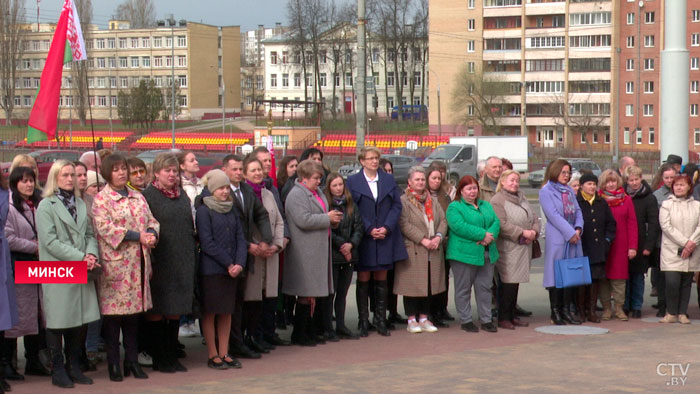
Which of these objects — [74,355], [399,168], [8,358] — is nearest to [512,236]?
[74,355]

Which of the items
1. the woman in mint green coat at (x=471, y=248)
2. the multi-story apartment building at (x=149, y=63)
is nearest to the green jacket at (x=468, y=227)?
the woman in mint green coat at (x=471, y=248)

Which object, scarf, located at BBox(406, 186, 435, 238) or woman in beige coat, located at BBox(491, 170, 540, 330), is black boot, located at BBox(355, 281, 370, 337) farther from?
woman in beige coat, located at BBox(491, 170, 540, 330)

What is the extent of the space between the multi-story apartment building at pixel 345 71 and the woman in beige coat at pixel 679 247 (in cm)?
8989

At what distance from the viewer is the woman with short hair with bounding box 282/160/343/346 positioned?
10.2 m

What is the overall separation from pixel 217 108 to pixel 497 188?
Result: 118 m

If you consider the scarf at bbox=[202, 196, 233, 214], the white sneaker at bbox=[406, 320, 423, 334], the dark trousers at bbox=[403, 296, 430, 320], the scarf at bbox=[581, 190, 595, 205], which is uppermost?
the scarf at bbox=[202, 196, 233, 214]

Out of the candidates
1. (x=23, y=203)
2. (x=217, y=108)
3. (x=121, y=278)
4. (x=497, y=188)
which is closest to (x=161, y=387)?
(x=121, y=278)

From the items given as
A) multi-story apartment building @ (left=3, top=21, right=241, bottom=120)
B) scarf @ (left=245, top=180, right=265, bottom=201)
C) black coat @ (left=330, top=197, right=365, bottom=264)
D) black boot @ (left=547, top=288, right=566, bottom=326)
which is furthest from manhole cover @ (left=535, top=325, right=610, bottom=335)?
multi-story apartment building @ (left=3, top=21, right=241, bottom=120)

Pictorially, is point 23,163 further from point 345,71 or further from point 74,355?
point 345,71

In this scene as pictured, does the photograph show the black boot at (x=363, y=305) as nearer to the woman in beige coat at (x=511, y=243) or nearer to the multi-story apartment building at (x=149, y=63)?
the woman in beige coat at (x=511, y=243)

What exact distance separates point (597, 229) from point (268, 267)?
425 centimetres

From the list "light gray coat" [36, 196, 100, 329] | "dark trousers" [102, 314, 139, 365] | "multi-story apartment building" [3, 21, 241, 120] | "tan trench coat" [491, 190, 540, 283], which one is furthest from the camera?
"multi-story apartment building" [3, 21, 241, 120]

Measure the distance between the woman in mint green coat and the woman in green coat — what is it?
4300 millimetres
